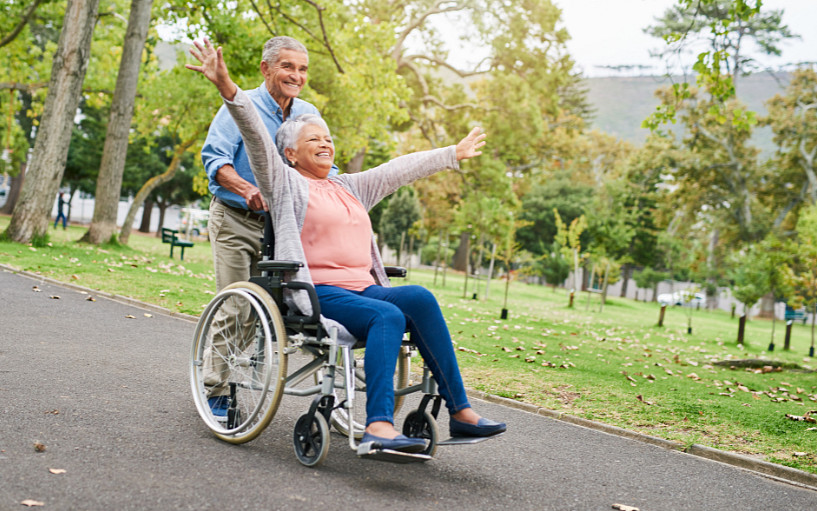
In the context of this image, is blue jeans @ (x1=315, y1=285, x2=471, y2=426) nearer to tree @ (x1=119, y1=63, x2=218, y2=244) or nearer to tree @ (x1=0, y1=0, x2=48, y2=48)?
tree @ (x1=0, y1=0, x2=48, y2=48)

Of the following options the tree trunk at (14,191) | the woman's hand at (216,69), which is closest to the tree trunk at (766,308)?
the tree trunk at (14,191)

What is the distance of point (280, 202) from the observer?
3578 mm

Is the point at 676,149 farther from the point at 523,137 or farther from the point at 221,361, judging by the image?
the point at 221,361

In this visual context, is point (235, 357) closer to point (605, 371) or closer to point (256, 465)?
point (256, 465)

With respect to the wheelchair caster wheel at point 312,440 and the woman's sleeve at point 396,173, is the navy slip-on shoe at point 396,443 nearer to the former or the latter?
the wheelchair caster wheel at point 312,440

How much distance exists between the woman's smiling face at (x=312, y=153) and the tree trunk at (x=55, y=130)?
12260 millimetres

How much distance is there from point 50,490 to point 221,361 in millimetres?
1304

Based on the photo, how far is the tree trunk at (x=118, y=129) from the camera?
1664cm

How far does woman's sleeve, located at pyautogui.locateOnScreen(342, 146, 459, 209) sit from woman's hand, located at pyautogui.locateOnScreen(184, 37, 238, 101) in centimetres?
87

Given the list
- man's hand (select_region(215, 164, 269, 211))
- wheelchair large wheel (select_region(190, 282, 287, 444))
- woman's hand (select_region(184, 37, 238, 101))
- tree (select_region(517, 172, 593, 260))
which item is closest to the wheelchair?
wheelchair large wheel (select_region(190, 282, 287, 444))

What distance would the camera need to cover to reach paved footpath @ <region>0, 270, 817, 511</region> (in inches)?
115

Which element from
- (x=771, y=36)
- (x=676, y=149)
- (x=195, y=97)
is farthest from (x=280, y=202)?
(x=771, y=36)

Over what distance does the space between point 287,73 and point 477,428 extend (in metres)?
2.10

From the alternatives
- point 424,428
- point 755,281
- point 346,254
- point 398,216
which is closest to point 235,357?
point 346,254
